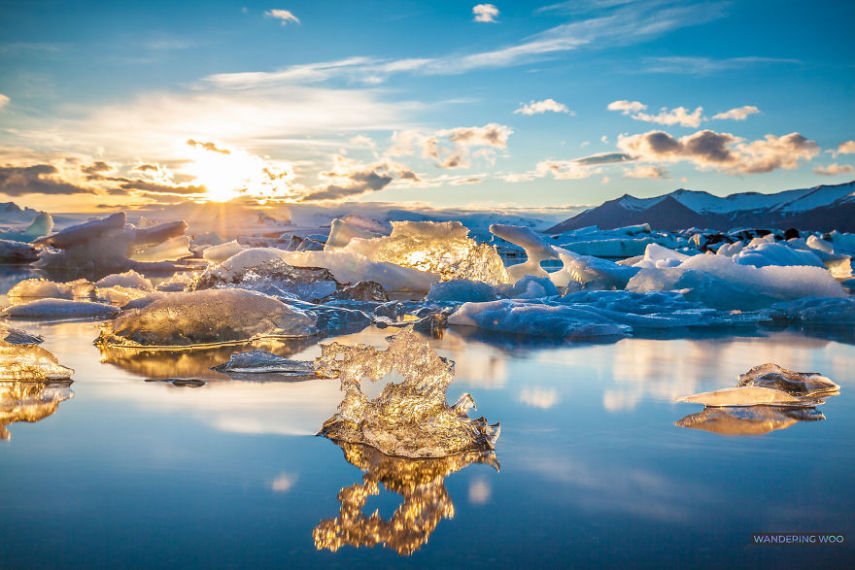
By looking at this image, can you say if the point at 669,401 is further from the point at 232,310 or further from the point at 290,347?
the point at 232,310

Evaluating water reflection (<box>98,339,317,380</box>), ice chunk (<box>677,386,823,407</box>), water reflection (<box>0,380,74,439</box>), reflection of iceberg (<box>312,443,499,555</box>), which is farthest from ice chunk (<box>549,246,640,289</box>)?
→ reflection of iceberg (<box>312,443,499,555</box>)

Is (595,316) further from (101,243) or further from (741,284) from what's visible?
(101,243)

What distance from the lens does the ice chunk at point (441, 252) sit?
23.8 feet

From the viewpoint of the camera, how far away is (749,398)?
2105 mm

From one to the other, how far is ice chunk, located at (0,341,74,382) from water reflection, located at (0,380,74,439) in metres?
0.06

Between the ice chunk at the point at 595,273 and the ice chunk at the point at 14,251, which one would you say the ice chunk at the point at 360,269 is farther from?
the ice chunk at the point at 14,251

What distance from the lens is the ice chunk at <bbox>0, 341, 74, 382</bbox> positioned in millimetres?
2412

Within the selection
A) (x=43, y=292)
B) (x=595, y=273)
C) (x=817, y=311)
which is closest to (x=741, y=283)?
(x=817, y=311)

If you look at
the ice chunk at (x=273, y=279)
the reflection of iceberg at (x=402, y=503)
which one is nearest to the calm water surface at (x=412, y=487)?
the reflection of iceberg at (x=402, y=503)

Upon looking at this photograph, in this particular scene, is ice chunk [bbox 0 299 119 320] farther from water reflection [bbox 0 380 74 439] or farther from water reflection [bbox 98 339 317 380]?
water reflection [bbox 0 380 74 439]

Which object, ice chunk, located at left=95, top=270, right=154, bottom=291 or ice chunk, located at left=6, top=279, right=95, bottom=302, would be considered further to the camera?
ice chunk, located at left=95, top=270, right=154, bottom=291

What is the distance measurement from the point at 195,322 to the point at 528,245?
5.80 metres

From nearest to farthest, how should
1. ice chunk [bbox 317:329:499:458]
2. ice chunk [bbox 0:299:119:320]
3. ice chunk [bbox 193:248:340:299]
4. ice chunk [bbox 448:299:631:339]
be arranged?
ice chunk [bbox 317:329:499:458] → ice chunk [bbox 448:299:631:339] → ice chunk [bbox 0:299:119:320] → ice chunk [bbox 193:248:340:299]

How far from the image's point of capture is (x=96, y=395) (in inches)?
86.7
